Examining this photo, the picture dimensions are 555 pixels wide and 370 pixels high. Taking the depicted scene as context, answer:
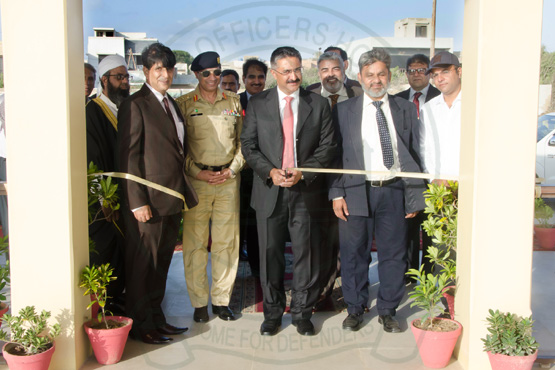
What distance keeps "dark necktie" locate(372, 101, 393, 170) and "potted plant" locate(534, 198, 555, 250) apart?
12.1 ft

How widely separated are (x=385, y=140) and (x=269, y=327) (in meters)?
1.52

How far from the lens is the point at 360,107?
3812 mm

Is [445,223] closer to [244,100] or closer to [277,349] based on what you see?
[277,349]

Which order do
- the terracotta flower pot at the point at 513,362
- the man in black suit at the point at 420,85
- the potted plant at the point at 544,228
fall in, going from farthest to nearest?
the potted plant at the point at 544,228
the man in black suit at the point at 420,85
the terracotta flower pot at the point at 513,362

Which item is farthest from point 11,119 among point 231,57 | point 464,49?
point 464,49

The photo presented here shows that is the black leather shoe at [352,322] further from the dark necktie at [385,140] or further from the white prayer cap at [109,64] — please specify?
the white prayer cap at [109,64]

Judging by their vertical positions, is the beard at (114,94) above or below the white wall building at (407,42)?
below

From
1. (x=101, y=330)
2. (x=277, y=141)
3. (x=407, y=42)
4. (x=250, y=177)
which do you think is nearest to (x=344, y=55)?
(x=407, y=42)

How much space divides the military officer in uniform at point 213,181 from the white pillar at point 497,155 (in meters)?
1.65

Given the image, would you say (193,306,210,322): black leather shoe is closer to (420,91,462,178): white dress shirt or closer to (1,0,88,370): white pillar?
(1,0,88,370): white pillar

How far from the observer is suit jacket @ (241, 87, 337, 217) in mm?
3713

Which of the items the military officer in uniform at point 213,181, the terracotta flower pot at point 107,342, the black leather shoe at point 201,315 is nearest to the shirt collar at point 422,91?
the military officer in uniform at point 213,181

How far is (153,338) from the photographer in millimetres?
3572

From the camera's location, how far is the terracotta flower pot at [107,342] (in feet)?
10.5
